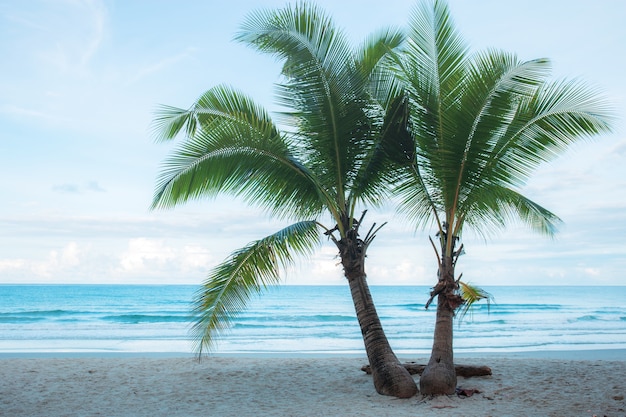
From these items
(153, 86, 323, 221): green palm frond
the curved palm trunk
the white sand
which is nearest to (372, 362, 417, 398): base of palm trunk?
the curved palm trunk

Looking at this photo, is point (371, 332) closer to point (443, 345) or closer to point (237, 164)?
point (443, 345)

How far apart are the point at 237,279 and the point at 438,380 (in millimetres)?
3013

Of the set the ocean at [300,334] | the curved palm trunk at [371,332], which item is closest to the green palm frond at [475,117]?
the curved palm trunk at [371,332]

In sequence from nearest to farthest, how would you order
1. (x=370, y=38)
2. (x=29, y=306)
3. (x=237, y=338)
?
(x=370, y=38)
(x=237, y=338)
(x=29, y=306)

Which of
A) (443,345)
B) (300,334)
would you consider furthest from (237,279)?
(300,334)

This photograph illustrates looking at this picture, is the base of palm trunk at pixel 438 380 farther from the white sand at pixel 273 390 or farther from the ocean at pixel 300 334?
the ocean at pixel 300 334

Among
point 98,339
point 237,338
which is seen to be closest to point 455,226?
point 237,338

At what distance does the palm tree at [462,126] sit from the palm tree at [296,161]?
51 centimetres

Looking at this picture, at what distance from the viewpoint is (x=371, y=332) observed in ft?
26.0

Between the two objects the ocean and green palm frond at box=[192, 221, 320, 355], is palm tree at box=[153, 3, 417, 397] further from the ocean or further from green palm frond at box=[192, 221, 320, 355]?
the ocean

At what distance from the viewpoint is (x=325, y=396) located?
782cm

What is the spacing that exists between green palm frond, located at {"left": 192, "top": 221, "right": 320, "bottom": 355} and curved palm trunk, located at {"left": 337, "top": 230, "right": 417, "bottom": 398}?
73 centimetres

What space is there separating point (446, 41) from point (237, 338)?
13.6m

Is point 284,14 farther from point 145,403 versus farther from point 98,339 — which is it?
point 98,339
